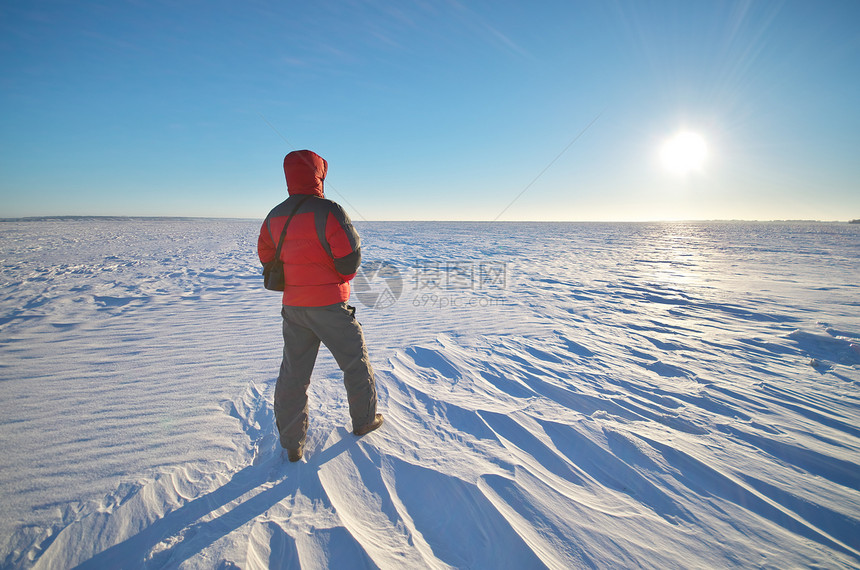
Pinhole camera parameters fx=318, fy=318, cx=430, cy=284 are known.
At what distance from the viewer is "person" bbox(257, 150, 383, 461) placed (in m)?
1.87

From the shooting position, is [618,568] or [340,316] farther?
[340,316]

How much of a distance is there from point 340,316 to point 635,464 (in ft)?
6.91

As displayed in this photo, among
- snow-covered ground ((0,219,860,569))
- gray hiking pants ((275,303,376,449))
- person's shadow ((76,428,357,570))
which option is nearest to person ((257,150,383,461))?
gray hiking pants ((275,303,376,449))

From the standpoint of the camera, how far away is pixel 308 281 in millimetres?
1891

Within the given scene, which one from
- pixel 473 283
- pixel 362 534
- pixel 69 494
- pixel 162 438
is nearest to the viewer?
pixel 362 534

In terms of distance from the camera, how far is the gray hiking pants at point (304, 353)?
1.93 metres

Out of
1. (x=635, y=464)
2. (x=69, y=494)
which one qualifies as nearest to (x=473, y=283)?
(x=635, y=464)

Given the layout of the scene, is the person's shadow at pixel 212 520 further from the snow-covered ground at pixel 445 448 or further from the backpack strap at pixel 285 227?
the backpack strap at pixel 285 227

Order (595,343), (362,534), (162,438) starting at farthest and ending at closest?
(595,343), (162,438), (362,534)

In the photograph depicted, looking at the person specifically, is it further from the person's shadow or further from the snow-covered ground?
the snow-covered ground

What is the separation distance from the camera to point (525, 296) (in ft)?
21.7

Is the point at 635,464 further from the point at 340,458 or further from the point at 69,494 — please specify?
the point at 69,494

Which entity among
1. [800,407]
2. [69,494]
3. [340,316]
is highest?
[340,316]

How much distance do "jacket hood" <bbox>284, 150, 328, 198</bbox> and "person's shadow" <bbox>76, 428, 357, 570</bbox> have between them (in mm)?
1721
